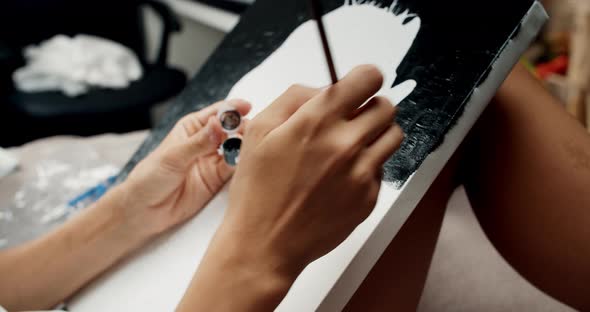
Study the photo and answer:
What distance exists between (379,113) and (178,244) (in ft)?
1.18

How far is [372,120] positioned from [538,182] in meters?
0.34

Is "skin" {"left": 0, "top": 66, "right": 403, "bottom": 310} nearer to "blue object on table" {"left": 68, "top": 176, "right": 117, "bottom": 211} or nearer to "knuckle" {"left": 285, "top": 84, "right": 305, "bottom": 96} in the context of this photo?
"knuckle" {"left": 285, "top": 84, "right": 305, "bottom": 96}

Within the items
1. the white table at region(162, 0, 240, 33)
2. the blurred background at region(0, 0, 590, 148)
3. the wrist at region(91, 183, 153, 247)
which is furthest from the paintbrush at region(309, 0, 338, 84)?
the white table at region(162, 0, 240, 33)

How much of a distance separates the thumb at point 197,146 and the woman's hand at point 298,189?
0.23 m

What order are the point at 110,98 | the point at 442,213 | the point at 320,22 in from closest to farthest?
the point at 320,22, the point at 442,213, the point at 110,98

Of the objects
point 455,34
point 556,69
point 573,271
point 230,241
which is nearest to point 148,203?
point 230,241

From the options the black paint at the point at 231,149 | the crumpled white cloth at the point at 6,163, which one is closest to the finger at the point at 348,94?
the black paint at the point at 231,149

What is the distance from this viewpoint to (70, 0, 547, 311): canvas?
45 cm

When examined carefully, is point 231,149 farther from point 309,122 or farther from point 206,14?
point 206,14

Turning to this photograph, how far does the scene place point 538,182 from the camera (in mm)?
589

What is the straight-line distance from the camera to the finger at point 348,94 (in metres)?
0.36

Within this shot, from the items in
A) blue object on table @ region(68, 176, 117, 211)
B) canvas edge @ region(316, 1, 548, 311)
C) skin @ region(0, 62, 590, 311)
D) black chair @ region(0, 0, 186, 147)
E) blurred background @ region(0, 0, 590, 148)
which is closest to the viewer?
canvas edge @ region(316, 1, 548, 311)

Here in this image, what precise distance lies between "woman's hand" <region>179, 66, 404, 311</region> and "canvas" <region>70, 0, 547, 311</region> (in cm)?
8

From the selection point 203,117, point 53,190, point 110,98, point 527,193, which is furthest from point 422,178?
point 110,98
